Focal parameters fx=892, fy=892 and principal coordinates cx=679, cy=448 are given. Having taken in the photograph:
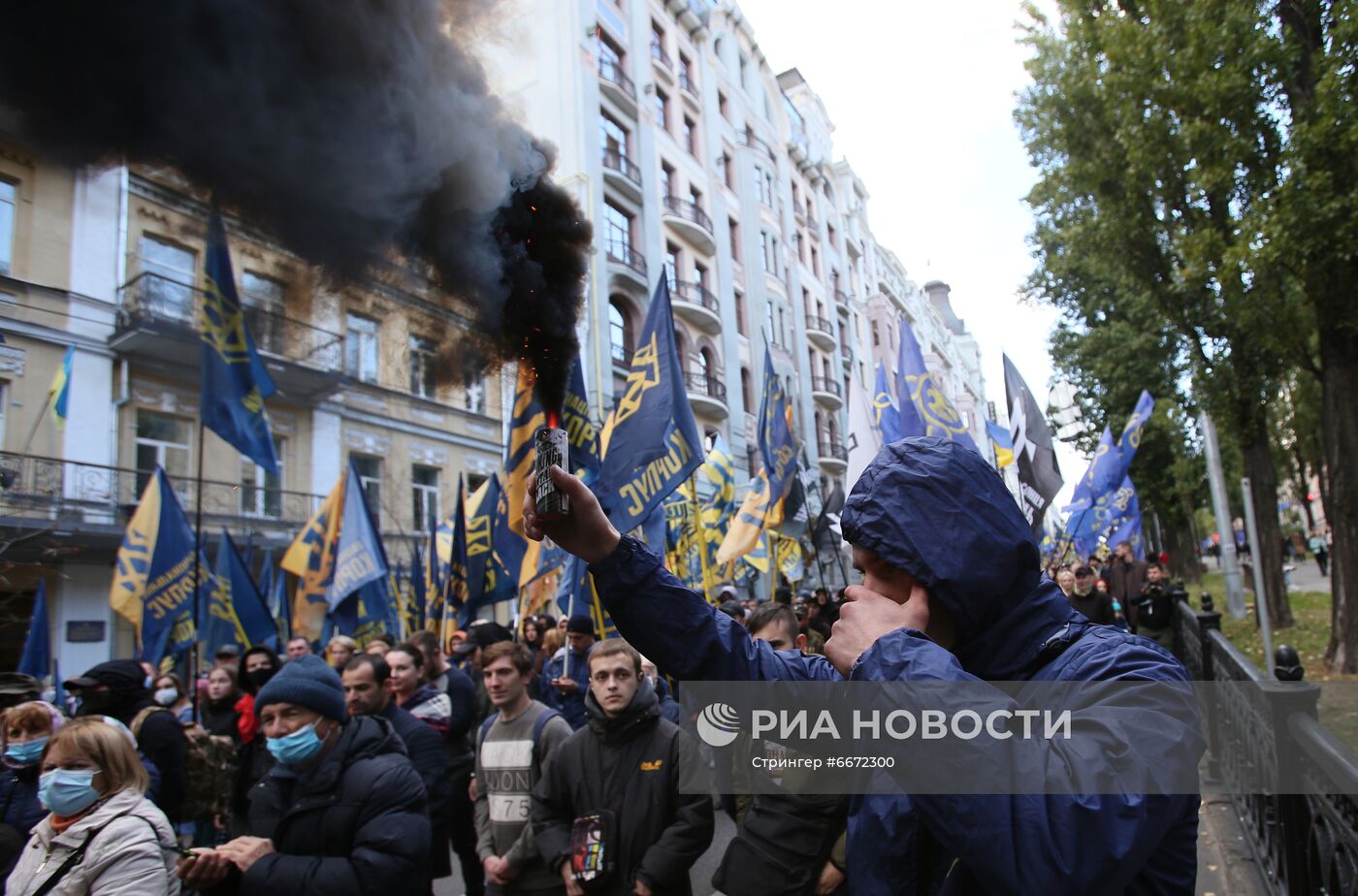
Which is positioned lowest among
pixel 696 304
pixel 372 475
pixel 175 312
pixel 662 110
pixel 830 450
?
pixel 175 312

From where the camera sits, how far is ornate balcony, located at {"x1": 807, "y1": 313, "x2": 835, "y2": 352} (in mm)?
40906

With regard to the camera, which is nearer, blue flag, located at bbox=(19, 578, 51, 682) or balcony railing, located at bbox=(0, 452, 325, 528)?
blue flag, located at bbox=(19, 578, 51, 682)

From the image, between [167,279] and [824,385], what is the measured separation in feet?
126

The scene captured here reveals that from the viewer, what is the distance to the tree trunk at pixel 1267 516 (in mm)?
14914

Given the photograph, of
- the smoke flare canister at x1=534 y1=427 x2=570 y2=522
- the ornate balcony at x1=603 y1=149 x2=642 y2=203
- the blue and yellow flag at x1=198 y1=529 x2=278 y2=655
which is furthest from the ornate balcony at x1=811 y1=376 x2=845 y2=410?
the smoke flare canister at x1=534 y1=427 x2=570 y2=522

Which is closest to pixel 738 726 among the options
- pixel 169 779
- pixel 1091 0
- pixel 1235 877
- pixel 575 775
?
pixel 575 775

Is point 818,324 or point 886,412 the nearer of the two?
point 886,412

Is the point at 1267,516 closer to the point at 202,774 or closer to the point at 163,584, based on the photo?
the point at 202,774

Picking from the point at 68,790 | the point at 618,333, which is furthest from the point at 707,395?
the point at 68,790

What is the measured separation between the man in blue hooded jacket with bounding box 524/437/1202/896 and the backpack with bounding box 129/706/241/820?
14.6 feet

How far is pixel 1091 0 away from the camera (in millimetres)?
13320

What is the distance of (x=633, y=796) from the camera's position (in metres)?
3.96

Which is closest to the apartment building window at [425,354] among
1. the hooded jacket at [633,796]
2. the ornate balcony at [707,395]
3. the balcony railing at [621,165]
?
the hooded jacket at [633,796]

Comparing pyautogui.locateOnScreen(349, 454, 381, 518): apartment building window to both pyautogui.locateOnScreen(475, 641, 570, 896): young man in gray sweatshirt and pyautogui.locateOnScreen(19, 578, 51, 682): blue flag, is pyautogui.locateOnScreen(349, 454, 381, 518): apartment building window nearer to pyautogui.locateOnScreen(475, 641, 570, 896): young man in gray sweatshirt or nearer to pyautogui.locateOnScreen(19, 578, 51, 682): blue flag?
pyautogui.locateOnScreen(19, 578, 51, 682): blue flag
